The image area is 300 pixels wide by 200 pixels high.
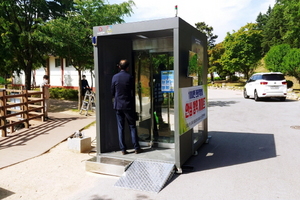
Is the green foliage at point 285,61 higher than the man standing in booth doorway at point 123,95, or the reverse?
the green foliage at point 285,61

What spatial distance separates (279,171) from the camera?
5012 millimetres

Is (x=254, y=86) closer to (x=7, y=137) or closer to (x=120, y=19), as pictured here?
(x=120, y=19)

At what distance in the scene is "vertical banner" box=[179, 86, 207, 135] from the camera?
496 centimetres

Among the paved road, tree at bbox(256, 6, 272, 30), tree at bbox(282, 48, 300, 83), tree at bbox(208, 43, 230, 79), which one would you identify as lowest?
the paved road

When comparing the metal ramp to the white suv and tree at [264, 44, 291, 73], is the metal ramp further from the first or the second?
tree at [264, 44, 291, 73]

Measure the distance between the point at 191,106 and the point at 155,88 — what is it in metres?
1.30

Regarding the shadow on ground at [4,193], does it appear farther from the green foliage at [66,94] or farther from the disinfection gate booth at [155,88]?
the green foliage at [66,94]

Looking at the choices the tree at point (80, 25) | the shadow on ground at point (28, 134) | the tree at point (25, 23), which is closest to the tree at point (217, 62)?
the tree at point (25, 23)

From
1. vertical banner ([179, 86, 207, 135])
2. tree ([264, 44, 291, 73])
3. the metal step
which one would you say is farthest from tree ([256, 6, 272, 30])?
the metal step

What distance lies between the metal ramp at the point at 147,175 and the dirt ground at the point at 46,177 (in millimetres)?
710

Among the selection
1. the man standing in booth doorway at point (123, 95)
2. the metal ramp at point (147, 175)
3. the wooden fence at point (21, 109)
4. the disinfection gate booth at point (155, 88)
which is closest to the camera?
the metal ramp at point (147, 175)

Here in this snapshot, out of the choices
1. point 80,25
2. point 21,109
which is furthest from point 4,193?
point 80,25

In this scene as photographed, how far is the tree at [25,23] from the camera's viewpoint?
13789mm

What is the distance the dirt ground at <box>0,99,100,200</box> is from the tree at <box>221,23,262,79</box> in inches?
1373
